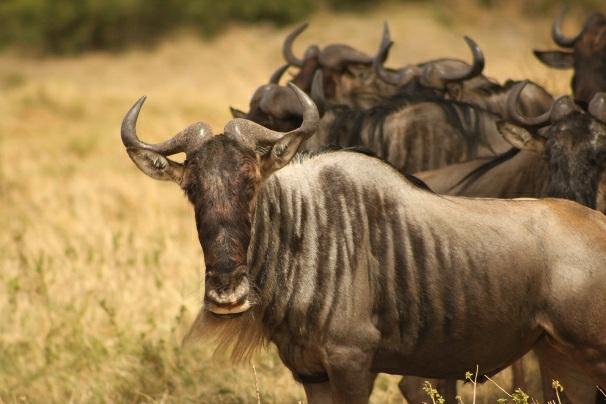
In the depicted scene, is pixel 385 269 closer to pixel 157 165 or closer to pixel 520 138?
pixel 157 165

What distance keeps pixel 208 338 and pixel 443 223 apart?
3.16 feet

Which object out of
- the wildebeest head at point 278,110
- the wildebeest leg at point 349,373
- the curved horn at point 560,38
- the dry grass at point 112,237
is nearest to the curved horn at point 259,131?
the wildebeest leg at point 349,373

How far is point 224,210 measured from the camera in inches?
146

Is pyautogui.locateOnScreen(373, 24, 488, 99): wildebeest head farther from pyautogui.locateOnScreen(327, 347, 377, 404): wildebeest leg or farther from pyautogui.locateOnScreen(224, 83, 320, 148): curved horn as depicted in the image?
pyautogui.locateOnScreen(327, 347, 377, 404): wildebeest leg

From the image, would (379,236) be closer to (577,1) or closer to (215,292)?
(215,292)

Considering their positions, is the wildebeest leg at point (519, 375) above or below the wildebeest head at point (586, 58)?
below

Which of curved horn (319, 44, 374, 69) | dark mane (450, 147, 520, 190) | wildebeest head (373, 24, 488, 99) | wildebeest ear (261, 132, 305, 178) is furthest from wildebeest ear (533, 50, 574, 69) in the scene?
wildebeest ear (261, 132, 305, 178)

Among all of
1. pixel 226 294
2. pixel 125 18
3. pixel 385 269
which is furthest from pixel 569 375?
pixel 125 18

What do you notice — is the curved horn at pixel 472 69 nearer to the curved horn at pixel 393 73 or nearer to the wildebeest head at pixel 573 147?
the curved horn at pixel 393 73

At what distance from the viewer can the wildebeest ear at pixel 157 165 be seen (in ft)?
13.0

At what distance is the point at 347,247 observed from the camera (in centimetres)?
402

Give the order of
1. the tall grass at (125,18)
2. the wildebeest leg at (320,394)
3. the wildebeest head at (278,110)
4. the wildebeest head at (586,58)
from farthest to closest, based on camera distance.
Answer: the tall grass at (125,18), the wildebeest head at (586,58), the wildebeest head at (278,110), the wildebeest leg at (320,394)

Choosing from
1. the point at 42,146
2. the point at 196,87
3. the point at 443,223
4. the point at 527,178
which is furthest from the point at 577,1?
the point at 443,223

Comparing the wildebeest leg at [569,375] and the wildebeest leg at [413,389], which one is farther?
the wildebeest leg at [413,389]
